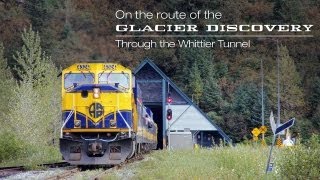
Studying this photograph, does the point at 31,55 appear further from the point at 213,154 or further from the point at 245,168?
the point at 245,168

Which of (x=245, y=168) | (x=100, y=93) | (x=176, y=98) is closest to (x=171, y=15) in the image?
(x=176, y=98)

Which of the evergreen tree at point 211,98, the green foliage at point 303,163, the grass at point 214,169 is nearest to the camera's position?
the green foliage at point 303,163

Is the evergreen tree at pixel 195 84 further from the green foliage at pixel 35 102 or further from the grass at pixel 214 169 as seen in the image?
the grass at pixel 214 169

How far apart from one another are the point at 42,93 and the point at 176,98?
10533 millimetres

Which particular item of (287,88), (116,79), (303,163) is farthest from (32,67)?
(287,88)

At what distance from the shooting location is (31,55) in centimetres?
3928

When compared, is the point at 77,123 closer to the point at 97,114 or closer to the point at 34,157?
the point at 97,114

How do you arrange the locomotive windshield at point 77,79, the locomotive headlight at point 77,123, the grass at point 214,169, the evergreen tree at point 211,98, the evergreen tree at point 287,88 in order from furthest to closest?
the evergreen tree at point 211,98 → the evergreen tree at point 287,88 → the locomotive windshield at point 77,79 → the locomotive headlight at point 77,123 → the grass at point 214,169

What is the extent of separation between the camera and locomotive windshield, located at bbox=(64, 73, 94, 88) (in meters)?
19.2

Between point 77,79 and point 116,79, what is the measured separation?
1.30 metres

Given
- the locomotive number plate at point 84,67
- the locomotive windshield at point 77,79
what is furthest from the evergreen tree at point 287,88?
the locomotive number plate at point 84,67

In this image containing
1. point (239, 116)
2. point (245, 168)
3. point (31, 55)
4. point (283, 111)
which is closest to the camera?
point (245, 168)

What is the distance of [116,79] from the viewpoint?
19.2 m

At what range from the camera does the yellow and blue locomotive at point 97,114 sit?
18.3 metres
